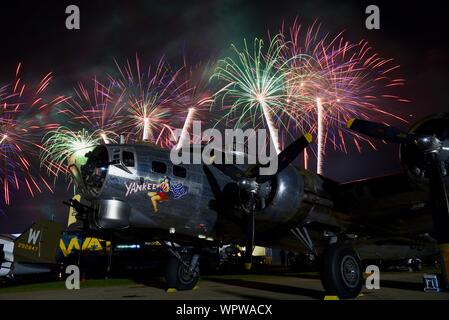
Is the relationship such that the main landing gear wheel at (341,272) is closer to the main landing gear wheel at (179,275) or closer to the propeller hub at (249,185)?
the propeller hub at (249,185)

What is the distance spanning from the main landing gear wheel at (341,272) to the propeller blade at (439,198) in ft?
8.01

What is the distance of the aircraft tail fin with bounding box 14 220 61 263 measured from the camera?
19.5 metres

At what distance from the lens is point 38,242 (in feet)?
64.4

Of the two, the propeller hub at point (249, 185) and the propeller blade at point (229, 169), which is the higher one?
the propeller blade at point (229, 169)

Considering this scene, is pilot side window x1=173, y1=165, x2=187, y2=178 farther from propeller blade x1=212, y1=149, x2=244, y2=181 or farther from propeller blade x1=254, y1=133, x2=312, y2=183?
propeller blade x1=254, y1=133, x2=312, y2=183

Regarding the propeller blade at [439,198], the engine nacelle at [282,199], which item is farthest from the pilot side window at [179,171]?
the propeller blade at [439,198]

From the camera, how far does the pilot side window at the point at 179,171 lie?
12.1m

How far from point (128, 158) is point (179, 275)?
5063 millimetres

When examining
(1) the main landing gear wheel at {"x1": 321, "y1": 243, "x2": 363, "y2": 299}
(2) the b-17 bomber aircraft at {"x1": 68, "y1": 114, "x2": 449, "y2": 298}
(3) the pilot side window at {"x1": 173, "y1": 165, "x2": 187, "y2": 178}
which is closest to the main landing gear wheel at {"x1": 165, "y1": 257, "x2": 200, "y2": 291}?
(2) the b-17 bomber aircraft at {"x1": 68, "y1": 114, "x2": 449, "y2": 298}

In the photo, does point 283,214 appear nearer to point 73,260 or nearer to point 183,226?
point 183,226

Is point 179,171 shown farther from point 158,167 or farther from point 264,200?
point 264,200

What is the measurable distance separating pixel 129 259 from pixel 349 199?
20272 millimetres

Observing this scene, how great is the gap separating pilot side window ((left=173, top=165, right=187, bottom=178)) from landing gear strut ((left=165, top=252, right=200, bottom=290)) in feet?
11.1

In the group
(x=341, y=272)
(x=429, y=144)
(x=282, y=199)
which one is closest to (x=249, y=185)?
(x=282, y=199)
